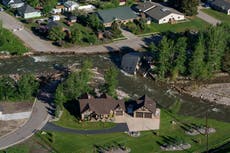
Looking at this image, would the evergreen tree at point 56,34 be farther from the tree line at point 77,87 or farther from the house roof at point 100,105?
the house roof at point 100,105

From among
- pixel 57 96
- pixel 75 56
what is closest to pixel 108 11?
pixel 75 56

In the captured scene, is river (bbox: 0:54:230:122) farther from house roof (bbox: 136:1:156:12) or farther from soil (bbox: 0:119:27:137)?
house roof (bbox: 136:1:156:12)

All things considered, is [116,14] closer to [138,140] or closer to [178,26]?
[178,26]

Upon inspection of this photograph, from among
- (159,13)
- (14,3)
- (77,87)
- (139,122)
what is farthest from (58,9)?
(139,122)

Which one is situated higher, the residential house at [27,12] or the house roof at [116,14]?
the residential house at [27,12]

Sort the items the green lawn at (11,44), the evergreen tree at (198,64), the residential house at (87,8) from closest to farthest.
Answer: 1. the evergreen tree at (198,64)
2. the green lawn at (11,44)
3. the residential house at (87,8)

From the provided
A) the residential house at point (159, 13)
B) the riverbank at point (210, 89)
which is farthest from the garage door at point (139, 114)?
the residential house at point (159, 13)

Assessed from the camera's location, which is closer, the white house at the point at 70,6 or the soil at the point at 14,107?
the soil at the point at 14,107

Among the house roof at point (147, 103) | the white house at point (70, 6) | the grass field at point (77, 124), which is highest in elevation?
the white house at point (70, 6)
